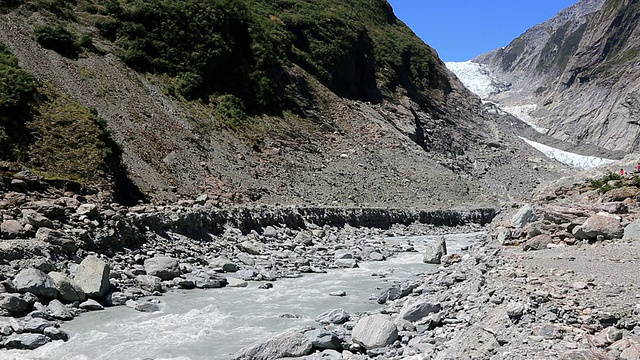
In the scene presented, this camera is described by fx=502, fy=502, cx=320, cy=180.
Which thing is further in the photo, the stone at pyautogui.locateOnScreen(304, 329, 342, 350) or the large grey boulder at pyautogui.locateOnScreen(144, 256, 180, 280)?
the large grey boulder at pyautogui.locateOnScreen(144, 256, 180, 280)

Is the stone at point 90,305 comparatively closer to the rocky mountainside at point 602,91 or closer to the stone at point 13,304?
the stone at point 13,304

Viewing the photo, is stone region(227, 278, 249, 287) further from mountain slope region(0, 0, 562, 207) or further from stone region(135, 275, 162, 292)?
mountain slope region(0, 0, 562, 207)

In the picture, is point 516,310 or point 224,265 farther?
point 224,265

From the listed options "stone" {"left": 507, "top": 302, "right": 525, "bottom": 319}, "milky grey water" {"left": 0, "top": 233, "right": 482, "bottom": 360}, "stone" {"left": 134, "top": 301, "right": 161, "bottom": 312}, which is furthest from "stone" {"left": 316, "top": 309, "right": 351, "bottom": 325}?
"stone" {"left": 507, "top": 302, "right": 525, "bottom": 319}

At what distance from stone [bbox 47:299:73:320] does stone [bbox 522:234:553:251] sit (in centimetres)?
982

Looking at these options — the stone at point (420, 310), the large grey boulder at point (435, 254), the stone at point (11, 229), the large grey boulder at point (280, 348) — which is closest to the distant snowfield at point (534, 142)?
the large grey boulder at point (435, 254)

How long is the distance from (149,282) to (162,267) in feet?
3.81

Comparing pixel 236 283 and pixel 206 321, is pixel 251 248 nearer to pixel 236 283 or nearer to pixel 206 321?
pixel 236 283

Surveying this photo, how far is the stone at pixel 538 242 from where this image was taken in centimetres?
1037

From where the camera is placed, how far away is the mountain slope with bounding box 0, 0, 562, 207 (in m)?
28.3

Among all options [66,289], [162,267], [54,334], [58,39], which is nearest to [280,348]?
[54,334]

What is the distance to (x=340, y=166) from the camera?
38250 mm

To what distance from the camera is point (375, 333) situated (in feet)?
27.7

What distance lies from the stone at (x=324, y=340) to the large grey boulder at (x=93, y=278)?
6.09 metres
